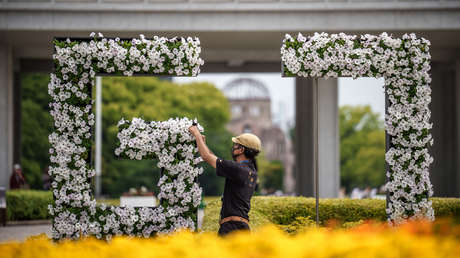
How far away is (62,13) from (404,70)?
13.2 metres

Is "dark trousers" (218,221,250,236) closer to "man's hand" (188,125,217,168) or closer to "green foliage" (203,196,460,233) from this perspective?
"man's hand" (188,125,217,168)

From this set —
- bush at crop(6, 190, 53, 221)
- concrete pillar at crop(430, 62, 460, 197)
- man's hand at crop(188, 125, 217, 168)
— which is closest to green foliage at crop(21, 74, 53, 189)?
bush at crop(6, 190, 53, 221)

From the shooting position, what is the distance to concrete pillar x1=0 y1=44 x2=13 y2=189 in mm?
21328

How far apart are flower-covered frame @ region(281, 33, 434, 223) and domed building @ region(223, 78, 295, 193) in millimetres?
79815

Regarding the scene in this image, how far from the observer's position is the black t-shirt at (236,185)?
21.1 feet

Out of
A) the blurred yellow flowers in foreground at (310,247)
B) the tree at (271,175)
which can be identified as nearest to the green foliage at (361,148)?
the tree at (271,175)

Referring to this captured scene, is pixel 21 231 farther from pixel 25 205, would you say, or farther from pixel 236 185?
pixel 236 185

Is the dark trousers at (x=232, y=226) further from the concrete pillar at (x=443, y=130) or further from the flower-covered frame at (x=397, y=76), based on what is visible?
the concrete pillar at (x=443, y=130)

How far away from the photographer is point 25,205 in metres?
20.1

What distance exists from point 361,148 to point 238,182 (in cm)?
5839

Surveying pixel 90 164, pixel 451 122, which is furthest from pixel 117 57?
pixel 451 122

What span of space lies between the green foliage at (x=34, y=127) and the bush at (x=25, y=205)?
20.2 meters

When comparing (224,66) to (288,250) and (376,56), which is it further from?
(288,250)

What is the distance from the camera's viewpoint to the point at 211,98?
56.3m
